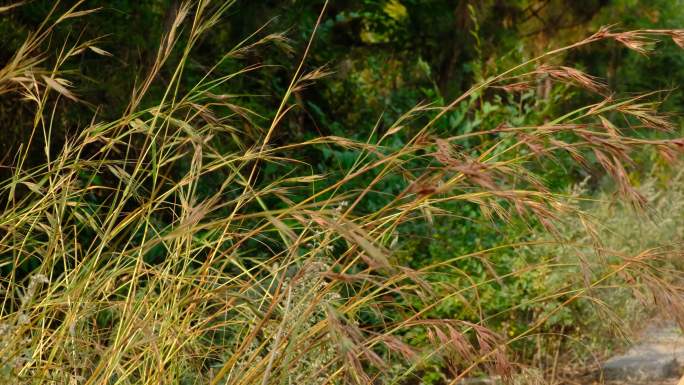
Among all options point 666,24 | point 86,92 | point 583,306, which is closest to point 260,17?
point 86,92

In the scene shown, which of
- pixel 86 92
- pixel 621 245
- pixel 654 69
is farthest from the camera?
pixel 654 69

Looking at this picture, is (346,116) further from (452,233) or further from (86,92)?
(86,92)

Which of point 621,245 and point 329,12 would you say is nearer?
point 621,245

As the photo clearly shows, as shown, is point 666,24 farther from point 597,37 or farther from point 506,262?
point 597,37

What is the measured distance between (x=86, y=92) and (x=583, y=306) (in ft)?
8.62

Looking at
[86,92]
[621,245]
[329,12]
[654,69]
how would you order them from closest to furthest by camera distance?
[86,92] → [621,245] → [329,12] → [654,69]

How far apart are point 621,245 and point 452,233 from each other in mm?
1308

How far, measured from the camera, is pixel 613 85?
10.6m

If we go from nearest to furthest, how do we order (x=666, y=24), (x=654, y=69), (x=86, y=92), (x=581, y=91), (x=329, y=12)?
1. (x=86, y=92)
2. (x=329, y=12)
3. (x=581, y=91)
4. (x=666, y=24)
5. (x=654, y=69)

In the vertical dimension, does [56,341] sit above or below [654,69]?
above

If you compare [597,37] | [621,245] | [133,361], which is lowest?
[621,245]

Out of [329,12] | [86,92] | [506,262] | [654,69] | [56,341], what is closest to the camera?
[56,341]

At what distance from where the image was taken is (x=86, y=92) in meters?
5.24

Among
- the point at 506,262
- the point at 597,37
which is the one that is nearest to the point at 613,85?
the point at 506,262
